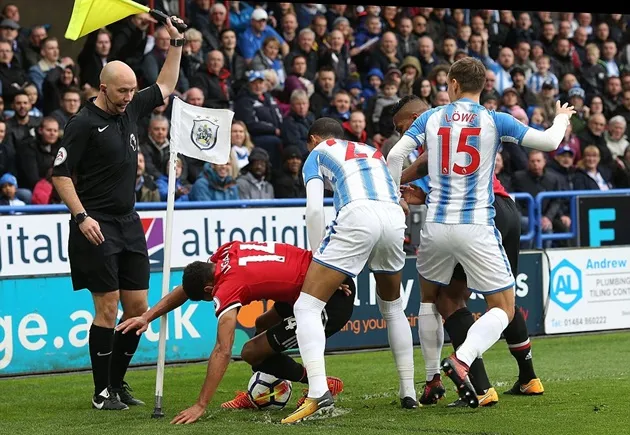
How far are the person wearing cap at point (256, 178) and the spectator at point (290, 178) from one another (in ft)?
0.83

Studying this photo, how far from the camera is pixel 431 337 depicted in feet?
25.2

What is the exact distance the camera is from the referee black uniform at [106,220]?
7707 millimetres

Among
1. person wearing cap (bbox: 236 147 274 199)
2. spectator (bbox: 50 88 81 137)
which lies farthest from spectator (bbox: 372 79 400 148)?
spectator (bbox: 50 88 81 137)

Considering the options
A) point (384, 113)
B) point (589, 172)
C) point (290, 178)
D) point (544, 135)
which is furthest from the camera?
point (589, 172)

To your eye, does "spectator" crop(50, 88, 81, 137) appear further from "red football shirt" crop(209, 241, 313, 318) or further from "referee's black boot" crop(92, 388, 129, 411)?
"red football shirt" crop(209, 241, 313, 318)

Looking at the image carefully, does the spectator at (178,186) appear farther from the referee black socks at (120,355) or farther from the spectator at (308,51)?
the referee black socks at (120,355)

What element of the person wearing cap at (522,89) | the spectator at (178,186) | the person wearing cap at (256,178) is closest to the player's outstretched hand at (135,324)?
the spectator at (178,186)

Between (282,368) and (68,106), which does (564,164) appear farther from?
(282,368)

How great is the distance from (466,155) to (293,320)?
1.50 metres

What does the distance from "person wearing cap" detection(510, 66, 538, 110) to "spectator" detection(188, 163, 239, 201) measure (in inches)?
272

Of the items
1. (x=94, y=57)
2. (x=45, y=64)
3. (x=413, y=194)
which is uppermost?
(x=94, y=57)

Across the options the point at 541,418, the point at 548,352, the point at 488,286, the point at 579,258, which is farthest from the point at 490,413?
the point at 579,258

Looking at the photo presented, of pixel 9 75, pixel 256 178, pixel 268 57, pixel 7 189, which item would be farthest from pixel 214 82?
pixel 7 189

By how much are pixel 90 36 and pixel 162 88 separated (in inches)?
258
